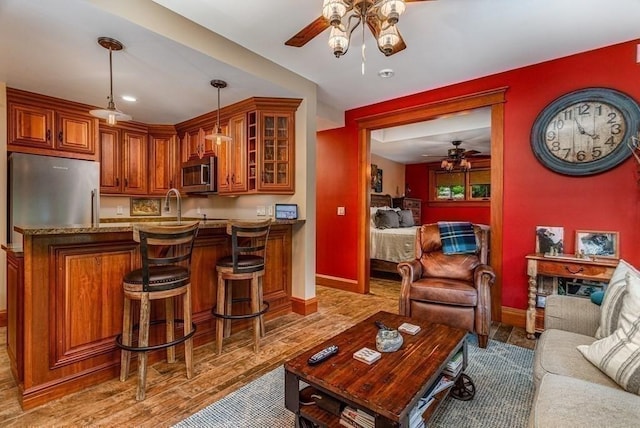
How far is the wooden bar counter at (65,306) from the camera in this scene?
182cm

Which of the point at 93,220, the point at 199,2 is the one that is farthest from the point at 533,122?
the point at 93,220

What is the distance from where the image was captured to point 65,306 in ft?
6.40

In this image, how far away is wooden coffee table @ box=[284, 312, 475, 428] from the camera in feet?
3.93

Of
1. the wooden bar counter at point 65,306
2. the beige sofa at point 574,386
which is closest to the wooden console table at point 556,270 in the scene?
the beige sofa at point 574,386

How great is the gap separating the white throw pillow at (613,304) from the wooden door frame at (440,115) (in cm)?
170

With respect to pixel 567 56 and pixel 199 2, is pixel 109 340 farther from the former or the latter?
pixel 567 56

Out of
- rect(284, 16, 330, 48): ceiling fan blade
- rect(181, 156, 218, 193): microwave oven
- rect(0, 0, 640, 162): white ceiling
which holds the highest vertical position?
rect(0, 0, 640, 162): white ceiling

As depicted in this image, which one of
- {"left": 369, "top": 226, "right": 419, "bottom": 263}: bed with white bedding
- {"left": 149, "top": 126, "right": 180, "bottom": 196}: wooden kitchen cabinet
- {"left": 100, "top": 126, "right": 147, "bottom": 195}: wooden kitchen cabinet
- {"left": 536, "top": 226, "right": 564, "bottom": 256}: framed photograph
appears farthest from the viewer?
{"left": 369, "top": 226, "right": 419, "bottom": 263}: bed with white bedding

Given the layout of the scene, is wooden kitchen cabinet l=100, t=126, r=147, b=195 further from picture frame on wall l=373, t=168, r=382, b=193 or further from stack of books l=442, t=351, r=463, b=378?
picture frame on wall l=373, t=168, r=382, b=193

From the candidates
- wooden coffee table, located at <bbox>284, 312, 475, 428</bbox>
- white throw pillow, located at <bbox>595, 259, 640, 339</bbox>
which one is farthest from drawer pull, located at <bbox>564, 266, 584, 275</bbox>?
wooden coffee table, located at <bbox>284, 312, 475, 428</bbox>

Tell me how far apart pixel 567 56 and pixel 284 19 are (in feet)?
8.52

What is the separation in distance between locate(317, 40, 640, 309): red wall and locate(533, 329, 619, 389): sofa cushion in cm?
164

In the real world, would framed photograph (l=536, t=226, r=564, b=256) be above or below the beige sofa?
above

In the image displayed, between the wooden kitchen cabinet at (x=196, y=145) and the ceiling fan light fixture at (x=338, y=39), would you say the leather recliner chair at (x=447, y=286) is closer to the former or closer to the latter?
the ceiling fan light fixture at (x=338, y=39)
